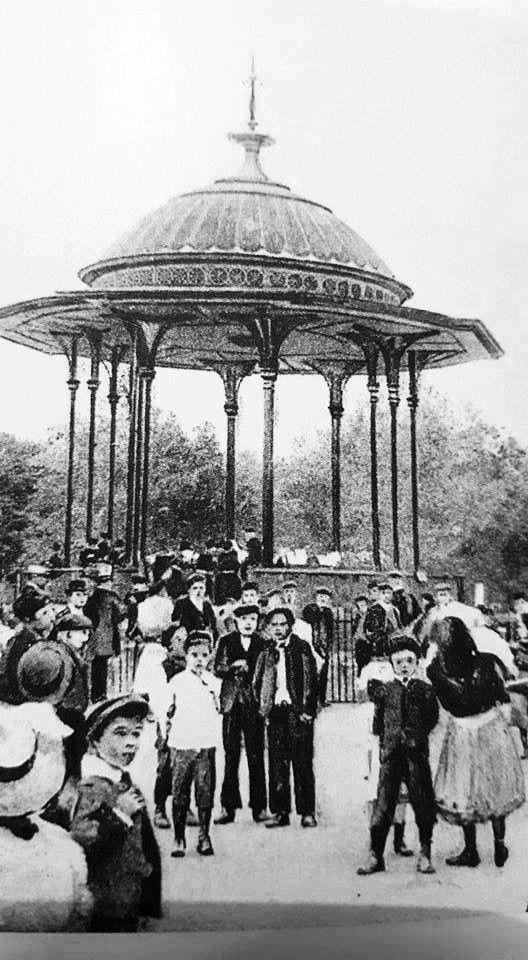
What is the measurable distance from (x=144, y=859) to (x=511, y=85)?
590cm

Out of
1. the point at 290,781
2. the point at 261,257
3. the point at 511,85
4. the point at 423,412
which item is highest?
the point at 511,85

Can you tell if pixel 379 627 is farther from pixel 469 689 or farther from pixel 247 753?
pixel 247 753

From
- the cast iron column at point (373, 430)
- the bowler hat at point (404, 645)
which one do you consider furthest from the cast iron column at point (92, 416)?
the bowler hat at point (404, 645)

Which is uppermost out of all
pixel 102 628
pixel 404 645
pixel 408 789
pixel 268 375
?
pixel 268 375

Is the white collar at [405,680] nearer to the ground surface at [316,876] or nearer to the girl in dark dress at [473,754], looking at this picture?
the girl in dark dress at [473,754]

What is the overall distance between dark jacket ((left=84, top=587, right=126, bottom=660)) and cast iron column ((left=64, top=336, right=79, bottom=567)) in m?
0.45

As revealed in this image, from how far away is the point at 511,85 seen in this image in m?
6.63

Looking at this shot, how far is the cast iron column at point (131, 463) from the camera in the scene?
7277 mm

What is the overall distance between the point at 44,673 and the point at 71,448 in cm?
187

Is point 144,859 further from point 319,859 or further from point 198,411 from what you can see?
point 198,411

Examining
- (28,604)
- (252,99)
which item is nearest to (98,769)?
(28,604)

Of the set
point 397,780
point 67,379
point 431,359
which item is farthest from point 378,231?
point 397,780

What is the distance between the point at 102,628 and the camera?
6.34 m

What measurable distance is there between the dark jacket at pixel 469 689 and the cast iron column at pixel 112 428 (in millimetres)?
2824
